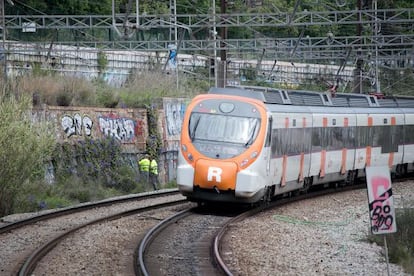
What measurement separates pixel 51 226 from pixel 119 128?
1529 centimetres

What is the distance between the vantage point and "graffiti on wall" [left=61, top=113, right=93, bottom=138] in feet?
103

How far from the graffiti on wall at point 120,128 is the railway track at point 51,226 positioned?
6540 mm

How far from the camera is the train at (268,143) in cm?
2072

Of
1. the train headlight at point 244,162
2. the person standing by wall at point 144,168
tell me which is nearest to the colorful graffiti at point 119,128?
the person standing by wall at point 144,168

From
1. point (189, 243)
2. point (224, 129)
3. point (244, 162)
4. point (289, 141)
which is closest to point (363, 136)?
Result: point (289, 141)

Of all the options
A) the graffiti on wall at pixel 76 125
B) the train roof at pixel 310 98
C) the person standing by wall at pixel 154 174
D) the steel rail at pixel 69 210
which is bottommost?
the person standing by wall at pixel 154 174

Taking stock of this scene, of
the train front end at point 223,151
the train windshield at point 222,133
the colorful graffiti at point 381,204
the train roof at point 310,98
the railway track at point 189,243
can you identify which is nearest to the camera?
the colorful graffiti at point 381,204

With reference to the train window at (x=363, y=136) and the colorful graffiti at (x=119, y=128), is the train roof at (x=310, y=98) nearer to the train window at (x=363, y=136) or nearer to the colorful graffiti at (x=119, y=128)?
the train window at (x=363, y=136)

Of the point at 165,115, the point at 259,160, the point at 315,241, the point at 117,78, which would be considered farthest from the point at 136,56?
the point at 315,241

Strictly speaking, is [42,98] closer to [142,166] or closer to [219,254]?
[142,166]

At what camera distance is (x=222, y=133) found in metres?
21.2

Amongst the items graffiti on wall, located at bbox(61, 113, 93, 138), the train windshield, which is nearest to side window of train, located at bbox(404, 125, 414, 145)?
graffiti on wall, located at bbox(61, 113, 93, 138)

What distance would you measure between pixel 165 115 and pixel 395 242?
22691 mm

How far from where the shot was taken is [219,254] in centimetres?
1548
